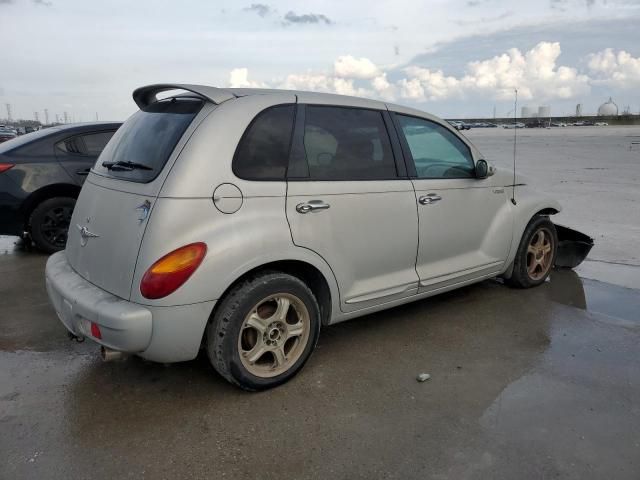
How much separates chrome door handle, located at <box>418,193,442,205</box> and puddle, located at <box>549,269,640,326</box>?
172 centimetres

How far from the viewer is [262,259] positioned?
307 cm

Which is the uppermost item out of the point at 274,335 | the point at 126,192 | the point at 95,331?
the point at 126,192

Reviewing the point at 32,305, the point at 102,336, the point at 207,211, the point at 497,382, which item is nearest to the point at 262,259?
the point at 207,211

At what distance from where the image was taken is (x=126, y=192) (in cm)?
312

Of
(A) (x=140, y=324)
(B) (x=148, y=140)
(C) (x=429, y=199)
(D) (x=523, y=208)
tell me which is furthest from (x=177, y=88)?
(D) (x=523, y=208)

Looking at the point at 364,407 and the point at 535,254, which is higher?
the point at 535,254

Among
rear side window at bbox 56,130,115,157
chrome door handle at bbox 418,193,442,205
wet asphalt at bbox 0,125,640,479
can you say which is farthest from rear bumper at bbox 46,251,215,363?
rear side window at bbox 56,130,115,157

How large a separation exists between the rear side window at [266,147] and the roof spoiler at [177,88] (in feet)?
0.81

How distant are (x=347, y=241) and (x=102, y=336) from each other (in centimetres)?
156

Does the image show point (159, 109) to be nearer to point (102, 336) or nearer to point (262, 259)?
point (262, 259)

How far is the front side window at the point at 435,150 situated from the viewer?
4.04 metres

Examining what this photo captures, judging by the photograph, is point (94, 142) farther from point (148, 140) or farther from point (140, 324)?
point (140, 324)

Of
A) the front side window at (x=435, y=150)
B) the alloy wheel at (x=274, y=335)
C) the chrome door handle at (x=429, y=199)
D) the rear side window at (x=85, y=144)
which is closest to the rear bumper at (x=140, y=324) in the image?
the alloy wheel at (x=274, y=335)

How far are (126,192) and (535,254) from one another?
3767mm
